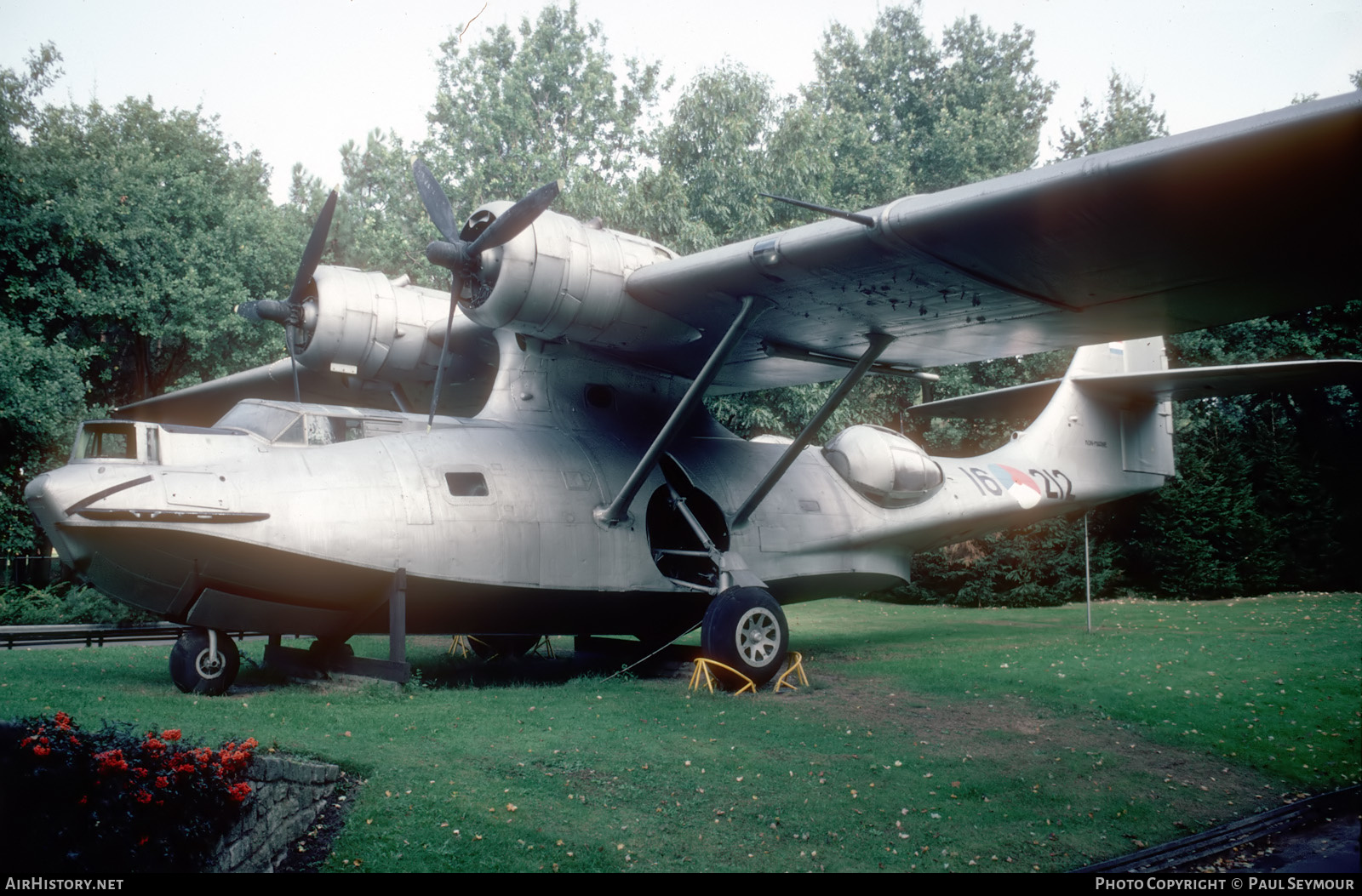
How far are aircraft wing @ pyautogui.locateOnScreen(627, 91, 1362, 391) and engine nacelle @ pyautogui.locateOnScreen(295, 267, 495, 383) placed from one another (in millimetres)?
3060

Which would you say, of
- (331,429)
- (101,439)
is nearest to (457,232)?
(331,429)

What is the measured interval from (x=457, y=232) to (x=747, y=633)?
5439 mm

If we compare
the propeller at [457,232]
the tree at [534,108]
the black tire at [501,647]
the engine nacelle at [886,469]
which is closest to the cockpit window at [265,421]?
the propeller at [457,232]

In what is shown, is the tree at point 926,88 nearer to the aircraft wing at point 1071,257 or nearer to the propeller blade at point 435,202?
the aircraft wing at point 1071,257

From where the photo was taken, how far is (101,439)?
8031mm

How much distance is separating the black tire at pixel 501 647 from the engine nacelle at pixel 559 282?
5040 millimetres

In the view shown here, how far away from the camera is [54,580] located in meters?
20.3

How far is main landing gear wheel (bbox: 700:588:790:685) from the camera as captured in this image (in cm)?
976

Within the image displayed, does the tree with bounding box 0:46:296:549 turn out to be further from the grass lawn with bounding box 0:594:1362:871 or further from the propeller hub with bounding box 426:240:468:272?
the propeller hub with bounding box 426:240:468:272

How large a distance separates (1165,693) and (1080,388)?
6910mm

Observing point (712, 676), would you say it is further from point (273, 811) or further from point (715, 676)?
point (273, 811)

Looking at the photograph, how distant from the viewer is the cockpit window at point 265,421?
362 inches

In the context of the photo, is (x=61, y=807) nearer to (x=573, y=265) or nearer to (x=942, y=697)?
(x=573, y=265)

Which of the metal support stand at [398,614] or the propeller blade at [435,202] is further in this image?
the propeller blade at [435,202]
